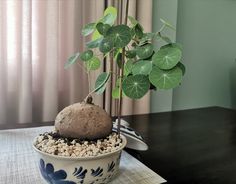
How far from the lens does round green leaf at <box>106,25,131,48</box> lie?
0.64 m

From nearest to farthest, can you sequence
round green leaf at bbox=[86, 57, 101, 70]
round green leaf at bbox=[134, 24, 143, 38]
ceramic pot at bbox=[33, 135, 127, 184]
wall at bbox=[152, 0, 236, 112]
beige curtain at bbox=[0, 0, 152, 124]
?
ceramic pot at bbox=[33, 135, 127, 184], round green leaf at bbox=[134, 24, 143, 38], round green leaf at bbox=[86, 57, 101, 70], beige curtain at bbox=[0, 0, 152, 124], wall at bbox=[152, 0, 236, 112]

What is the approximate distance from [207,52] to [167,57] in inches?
97.0

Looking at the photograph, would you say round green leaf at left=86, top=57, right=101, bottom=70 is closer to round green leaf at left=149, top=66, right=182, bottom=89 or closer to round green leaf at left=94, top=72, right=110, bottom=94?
round green leaf at left=94, top=72, right=110, bottom=94

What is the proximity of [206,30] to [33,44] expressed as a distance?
181cm

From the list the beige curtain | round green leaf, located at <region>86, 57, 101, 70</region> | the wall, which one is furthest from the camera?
the wall

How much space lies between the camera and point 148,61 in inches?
26.1

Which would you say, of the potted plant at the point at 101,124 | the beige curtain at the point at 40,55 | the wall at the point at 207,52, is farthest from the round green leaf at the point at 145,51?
the wall at the point at 207,52

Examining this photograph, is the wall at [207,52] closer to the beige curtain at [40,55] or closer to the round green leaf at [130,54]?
the beige curtain at [40,55]

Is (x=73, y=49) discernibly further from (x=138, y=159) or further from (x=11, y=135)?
(x=138, y=159)

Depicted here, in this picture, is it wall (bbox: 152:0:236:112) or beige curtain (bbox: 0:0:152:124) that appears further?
wall (bbox: 152:0:236:112)

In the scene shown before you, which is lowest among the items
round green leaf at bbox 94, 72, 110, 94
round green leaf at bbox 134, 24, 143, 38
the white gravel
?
the white gravel

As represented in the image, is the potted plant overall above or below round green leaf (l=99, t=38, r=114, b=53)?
below

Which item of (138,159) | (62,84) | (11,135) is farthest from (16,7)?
(138,159)

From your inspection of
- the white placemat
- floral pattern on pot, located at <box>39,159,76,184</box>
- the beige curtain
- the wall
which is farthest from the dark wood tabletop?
the wall
